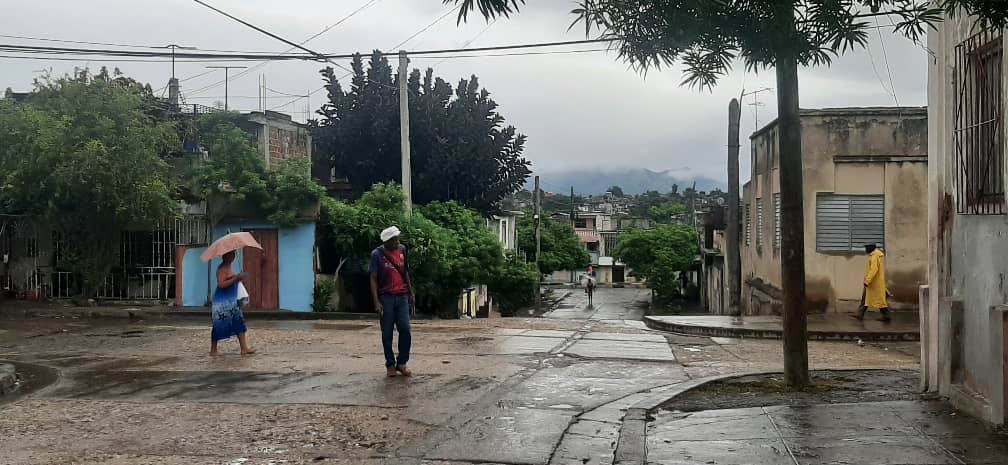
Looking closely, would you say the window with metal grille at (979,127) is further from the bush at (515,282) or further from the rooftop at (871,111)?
the bush at (515,282)

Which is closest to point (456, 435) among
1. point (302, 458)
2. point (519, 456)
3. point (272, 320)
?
point (519, 456)

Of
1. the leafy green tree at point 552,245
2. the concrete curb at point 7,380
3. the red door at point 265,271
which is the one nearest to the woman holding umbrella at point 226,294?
the concrete curb at point 7,380

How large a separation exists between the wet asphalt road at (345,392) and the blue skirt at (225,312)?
1.19 ft

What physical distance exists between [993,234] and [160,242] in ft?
60.8

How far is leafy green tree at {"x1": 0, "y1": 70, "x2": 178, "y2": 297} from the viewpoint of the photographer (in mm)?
18703

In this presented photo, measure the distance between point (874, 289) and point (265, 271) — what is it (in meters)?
13.0

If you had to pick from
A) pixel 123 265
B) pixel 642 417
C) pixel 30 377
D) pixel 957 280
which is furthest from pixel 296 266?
pixel 957 280

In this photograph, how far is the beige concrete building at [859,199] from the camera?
19.6m

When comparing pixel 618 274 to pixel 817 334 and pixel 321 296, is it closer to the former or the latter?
pixel 321 296

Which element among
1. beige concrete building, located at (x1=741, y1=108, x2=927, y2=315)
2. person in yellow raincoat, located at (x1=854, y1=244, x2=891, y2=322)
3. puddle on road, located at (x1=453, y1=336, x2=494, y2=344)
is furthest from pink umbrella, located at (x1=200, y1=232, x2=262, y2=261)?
beige concrete building, located at (x1=741, y1=108, x2=927, y2=315)

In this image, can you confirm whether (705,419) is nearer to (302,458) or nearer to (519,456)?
(519,456)

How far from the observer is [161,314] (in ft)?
64.1

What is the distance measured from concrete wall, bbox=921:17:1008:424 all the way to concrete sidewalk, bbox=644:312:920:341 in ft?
23.6

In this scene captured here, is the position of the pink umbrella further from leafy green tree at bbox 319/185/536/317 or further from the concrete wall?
leafy green tree at bbox 319/185/536/317
